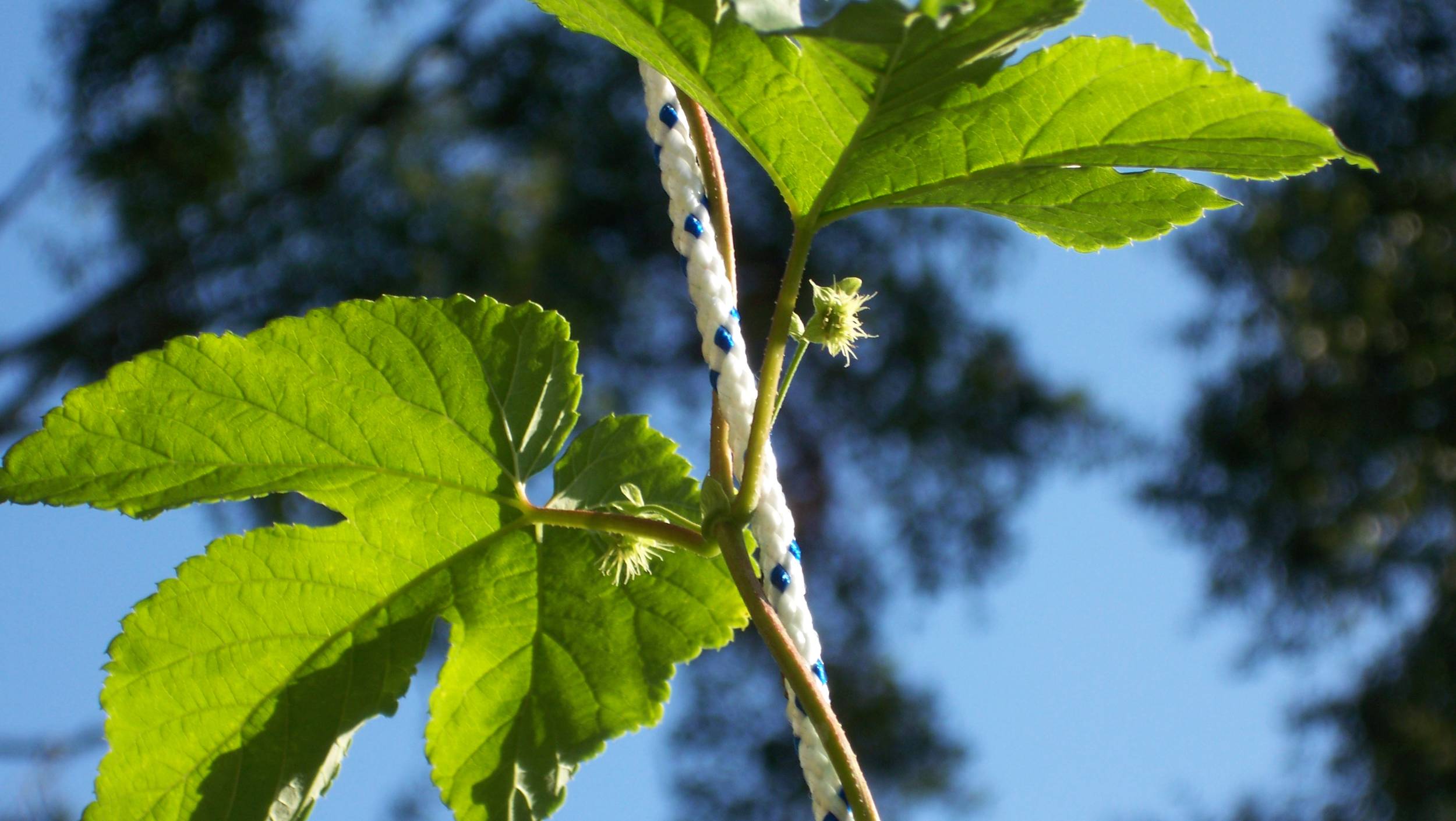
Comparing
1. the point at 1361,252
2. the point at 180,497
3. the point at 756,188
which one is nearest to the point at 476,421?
the point at 180,497

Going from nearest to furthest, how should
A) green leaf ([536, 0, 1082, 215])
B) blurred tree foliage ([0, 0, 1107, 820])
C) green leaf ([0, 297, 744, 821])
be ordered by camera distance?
green leaf ([536, 0, 1082, 215]) < green leaf ([0, 297, 744, 821]) < blurred tree foliage ([0, 0, 1107, 820])

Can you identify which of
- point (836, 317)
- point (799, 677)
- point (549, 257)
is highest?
point (549, 257)

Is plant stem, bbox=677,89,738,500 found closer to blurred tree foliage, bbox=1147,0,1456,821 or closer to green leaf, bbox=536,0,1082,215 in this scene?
green leaf, bbox=536,0,1082,215

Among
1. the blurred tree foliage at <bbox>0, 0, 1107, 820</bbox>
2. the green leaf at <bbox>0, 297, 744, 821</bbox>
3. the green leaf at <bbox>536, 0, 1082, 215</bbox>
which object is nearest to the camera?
the green leaf at <bbox>536, 0, 1082, 215</bbox>

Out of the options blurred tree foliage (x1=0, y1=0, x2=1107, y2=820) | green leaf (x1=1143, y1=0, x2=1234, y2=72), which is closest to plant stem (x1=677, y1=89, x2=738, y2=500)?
green leaf (x1=1143, y1=0, x2=1234, y2=72)

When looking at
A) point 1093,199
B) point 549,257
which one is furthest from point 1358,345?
point 1093,199

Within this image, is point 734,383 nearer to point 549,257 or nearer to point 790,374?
point 790,374
